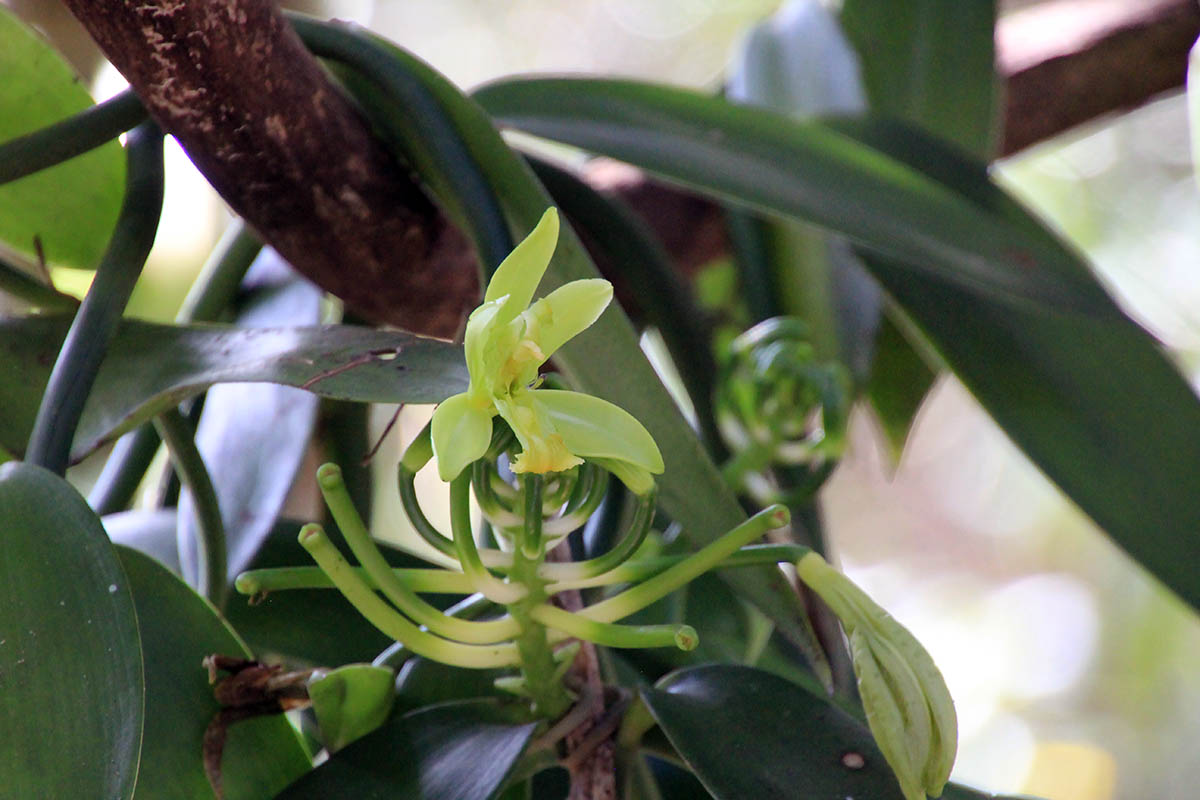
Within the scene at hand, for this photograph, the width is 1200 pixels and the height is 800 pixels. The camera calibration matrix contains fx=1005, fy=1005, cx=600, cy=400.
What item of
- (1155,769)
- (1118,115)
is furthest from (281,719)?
(1155,769)

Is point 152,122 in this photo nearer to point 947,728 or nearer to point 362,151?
point 362,151

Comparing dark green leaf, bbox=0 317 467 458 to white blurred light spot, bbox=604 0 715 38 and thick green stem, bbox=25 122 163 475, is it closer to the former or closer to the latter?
thick green stem, bbox=25 122 163 475

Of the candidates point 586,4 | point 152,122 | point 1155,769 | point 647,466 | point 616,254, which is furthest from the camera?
point 586,4

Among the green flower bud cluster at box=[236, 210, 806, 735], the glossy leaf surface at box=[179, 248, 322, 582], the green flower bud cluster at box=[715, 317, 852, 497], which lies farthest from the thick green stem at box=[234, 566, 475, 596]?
the green flower bud cluster at box=[715, 317, 852, 497]

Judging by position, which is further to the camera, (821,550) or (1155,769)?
(1155,769)

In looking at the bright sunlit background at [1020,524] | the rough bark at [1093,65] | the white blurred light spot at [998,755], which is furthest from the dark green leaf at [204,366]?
the white blurred light spot at [998,755]

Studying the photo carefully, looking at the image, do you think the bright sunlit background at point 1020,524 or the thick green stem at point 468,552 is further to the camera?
the bright sunlit background at point 1020,524

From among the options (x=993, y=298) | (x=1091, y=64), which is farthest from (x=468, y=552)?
(x=1091, y=64)

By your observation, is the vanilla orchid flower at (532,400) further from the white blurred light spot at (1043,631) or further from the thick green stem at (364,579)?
the white blurred light spot at (1043,631)
